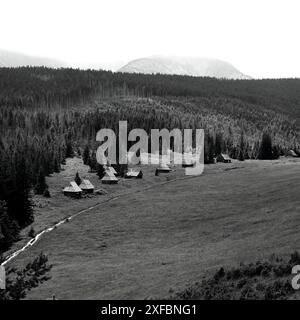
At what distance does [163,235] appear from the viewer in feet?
263

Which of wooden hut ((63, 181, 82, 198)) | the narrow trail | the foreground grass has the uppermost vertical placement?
the foreground grass

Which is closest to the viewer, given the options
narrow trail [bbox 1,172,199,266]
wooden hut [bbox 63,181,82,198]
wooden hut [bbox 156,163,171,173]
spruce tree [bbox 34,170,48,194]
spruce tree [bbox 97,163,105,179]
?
narrow trail [bbox 1,172,199,266]

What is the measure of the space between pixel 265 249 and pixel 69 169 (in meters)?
111

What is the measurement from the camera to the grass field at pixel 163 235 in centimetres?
5209

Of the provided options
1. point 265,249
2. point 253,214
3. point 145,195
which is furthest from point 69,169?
point 265,249

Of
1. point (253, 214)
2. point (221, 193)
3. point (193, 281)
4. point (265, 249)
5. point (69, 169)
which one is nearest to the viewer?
point (193, 281)

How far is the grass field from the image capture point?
171ft

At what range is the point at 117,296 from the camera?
1848 inches

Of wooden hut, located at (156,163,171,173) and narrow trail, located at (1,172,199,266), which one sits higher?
wooden hut, located at (156,163,171,173)

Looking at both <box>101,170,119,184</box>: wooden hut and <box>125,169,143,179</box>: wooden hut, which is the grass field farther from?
<box>125,169,143,179</box>: wooden hut

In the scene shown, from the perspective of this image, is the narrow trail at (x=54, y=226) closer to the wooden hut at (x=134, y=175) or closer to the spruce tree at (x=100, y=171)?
the wooden hut at (x=134, y=175)

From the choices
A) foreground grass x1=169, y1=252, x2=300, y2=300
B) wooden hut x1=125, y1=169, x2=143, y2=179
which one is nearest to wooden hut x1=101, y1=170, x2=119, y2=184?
wooden hut x1=125, y1=169, x2=143, y2=179
